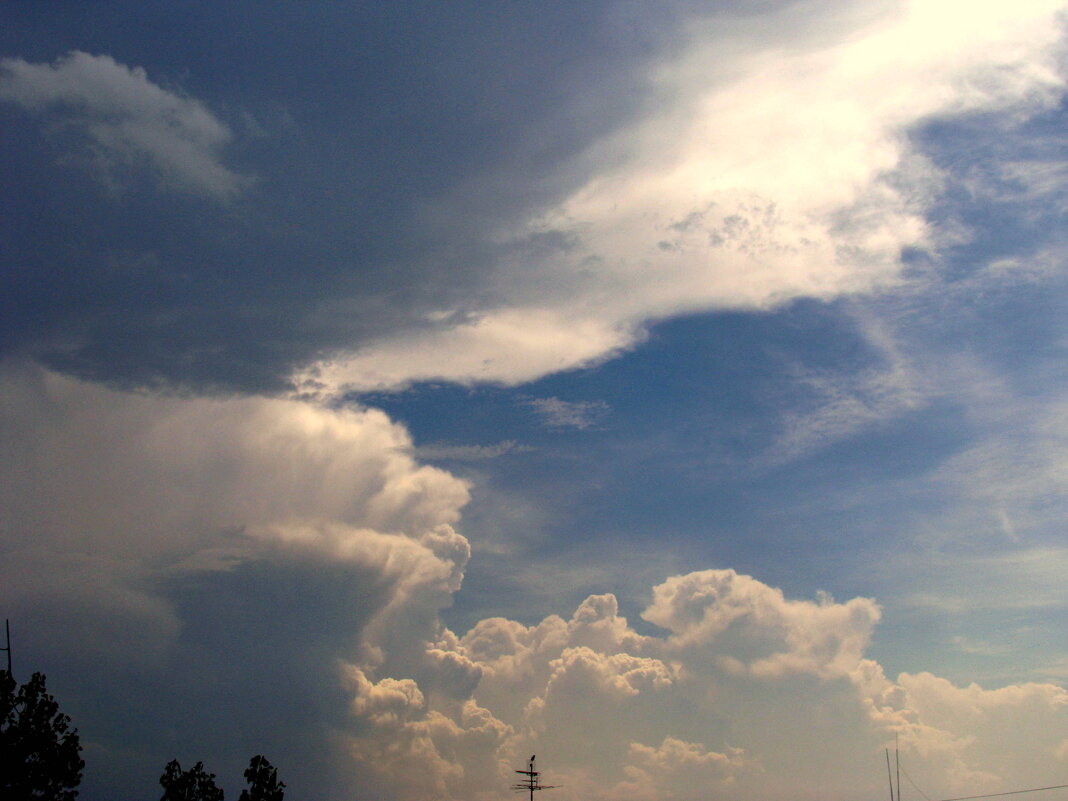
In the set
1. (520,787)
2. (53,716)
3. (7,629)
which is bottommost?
(520,787)

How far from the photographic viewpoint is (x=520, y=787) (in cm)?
13375

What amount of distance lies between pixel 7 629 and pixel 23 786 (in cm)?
1610

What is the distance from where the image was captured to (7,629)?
93812 millimetres

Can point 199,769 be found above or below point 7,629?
below

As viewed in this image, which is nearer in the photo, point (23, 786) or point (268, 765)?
point (23, 786)

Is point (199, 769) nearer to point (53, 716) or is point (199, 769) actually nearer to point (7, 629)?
point (53, 716)

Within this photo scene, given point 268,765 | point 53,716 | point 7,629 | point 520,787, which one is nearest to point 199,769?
point 268,765

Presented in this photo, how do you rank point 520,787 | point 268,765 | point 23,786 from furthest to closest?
1. point 520,787
2. point 268,765
3. point 23,786

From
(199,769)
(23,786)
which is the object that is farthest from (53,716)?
(199,769)

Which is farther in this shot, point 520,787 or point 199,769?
point 520,787

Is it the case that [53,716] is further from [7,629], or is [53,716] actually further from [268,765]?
[268,765]

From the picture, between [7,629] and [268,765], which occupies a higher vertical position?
[7,629]

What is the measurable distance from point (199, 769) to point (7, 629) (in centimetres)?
3240

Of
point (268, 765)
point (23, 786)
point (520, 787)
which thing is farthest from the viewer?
point (520, 787)
